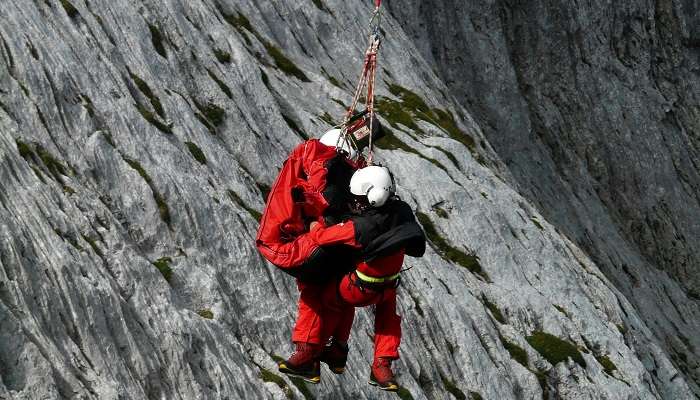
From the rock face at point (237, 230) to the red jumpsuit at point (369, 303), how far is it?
5.61 metres

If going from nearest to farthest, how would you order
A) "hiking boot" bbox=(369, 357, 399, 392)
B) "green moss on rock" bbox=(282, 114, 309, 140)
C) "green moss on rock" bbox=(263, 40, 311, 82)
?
"hiking boot" bbox=(369, 357, 399, 392)
"green moss on rock" bbox=(282, 114, 309, 140)
"green moss on rock" bbox=(263, 40, 311, 82)

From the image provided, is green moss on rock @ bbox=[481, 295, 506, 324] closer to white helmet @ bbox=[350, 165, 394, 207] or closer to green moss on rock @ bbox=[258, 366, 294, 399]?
green moss on rock @ bbox=[258, 366, 294, 399]

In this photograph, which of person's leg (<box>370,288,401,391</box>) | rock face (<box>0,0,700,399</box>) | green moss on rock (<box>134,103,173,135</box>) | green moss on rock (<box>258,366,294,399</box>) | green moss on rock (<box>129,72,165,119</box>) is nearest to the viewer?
person's leg (<box>370,288,401,391</box>)

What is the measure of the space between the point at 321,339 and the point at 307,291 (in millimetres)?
1048

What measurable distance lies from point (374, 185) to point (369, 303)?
94.0 inches

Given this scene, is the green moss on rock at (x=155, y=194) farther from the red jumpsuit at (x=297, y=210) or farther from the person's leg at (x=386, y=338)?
the person's leg at (x=386, y=338)

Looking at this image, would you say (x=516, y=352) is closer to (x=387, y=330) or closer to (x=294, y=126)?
(x=294, y=126)

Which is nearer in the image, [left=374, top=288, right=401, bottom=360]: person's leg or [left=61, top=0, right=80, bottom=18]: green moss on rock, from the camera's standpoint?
[left=374, top=288, right=401, bottom=360]: person's leg

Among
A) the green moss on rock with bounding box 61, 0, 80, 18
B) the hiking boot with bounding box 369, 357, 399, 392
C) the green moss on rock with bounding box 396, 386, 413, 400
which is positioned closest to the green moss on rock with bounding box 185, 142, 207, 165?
the green moss on rock with bounding box 61, 0, 80, 18

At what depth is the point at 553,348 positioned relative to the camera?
41.8 m

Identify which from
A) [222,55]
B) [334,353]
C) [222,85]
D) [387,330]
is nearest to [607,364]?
[222,85]

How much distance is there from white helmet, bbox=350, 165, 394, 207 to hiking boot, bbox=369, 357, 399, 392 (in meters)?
3.62

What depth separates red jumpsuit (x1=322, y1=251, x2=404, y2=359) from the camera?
19.3 m

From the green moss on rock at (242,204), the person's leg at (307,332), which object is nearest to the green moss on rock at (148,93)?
the green moss on rock at (242,204)
